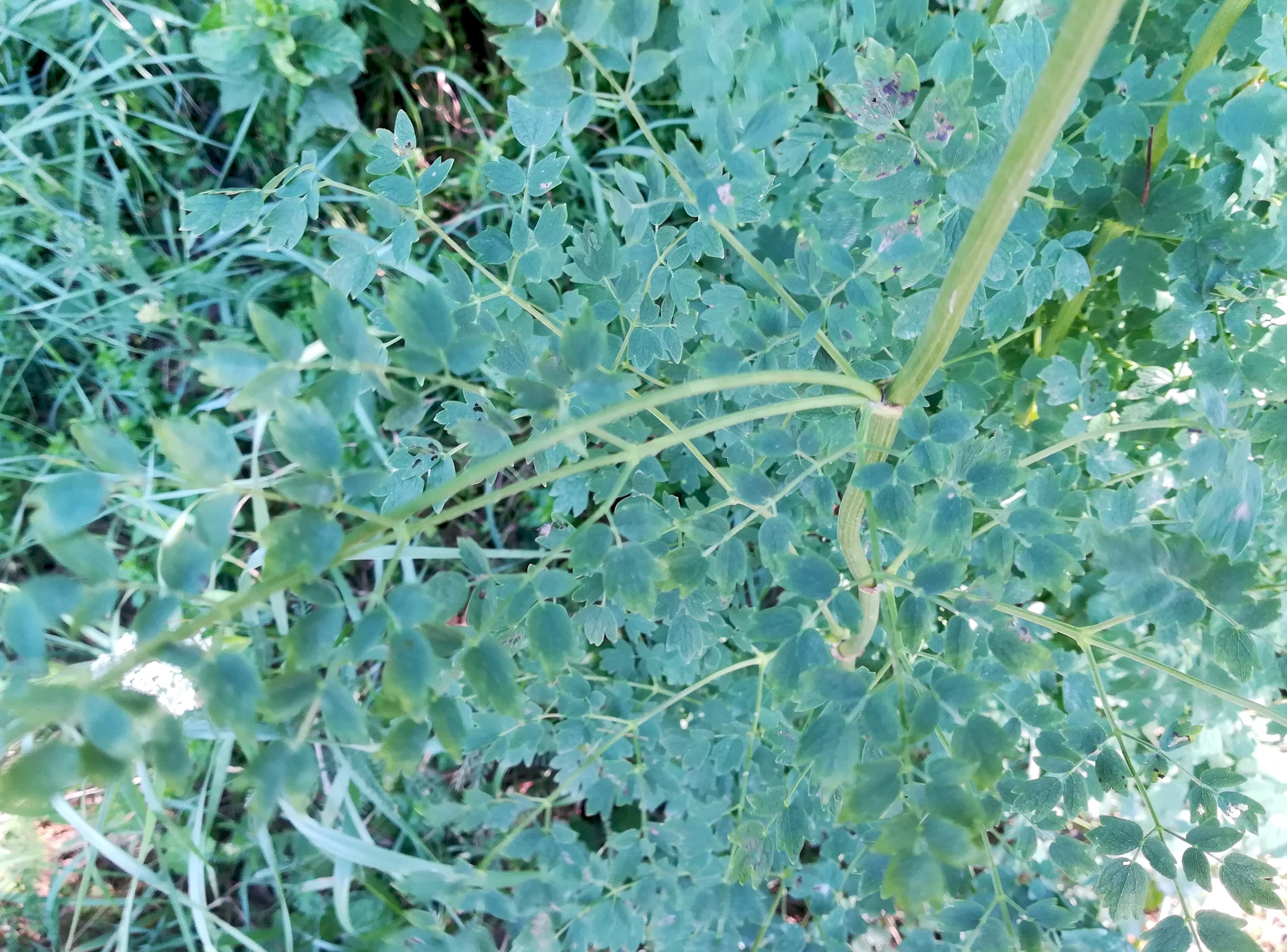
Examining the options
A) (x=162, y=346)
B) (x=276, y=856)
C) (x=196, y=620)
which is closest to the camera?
(x=196, y=620)

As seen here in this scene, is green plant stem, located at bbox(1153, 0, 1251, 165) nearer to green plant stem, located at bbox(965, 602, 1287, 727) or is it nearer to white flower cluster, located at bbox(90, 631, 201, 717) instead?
green plant stem, located at bbox(965, 602, 1287, 727)

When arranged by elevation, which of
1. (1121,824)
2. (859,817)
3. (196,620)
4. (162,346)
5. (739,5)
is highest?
(739,5)

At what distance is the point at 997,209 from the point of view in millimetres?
427

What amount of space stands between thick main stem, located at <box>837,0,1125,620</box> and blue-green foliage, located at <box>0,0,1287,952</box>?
0.12 ft

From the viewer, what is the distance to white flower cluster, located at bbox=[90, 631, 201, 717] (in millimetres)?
379

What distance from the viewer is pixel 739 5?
2.24 ft

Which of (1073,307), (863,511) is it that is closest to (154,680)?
(863,511)

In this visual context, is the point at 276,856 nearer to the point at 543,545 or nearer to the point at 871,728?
the point at 543,545

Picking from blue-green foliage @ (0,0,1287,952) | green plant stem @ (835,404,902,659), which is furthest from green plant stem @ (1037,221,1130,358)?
green plant stem @ (835,404,902,659)

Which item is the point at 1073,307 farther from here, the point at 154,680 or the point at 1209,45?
the point at 154,680

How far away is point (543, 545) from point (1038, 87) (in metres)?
0.57

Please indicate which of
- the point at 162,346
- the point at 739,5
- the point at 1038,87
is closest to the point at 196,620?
the point at 1038,87

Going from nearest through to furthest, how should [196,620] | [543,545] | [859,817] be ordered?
[196,620] < [859,817] < [543,545]

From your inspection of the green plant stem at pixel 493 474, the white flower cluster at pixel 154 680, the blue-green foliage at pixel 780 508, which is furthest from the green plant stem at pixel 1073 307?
the white flower cluster at pixel 154 680
